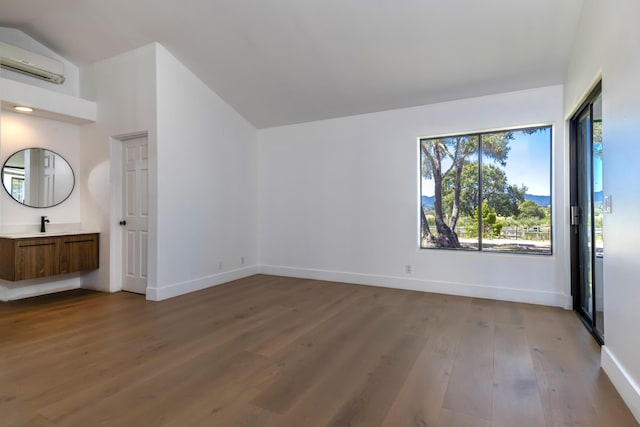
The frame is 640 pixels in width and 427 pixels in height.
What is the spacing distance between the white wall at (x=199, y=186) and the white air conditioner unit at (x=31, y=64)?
5.31 ft

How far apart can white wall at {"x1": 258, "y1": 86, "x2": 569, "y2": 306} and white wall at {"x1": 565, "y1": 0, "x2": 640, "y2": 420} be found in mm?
1619

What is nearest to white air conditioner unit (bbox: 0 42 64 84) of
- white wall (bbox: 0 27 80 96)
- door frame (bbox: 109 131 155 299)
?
white wall (bbox: 0 27 80 96)

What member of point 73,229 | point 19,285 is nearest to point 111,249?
point 73,229

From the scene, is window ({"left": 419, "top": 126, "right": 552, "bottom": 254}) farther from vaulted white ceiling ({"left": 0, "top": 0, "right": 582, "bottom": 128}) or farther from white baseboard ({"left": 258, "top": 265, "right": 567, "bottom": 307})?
vaulted white ceiling ({"left": 0, "top": 0, "right": 582, "bottom": 128})

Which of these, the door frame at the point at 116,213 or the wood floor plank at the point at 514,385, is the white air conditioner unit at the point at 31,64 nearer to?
the door frame at the point at 116,213

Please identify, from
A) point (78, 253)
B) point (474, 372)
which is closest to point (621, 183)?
point (474, 372)

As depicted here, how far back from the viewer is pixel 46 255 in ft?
13.3

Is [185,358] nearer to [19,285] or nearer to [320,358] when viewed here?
[320,358]

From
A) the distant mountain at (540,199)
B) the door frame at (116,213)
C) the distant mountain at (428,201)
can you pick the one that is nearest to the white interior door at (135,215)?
the door frame at (116,213)

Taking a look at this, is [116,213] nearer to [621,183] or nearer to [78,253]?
[78,253]

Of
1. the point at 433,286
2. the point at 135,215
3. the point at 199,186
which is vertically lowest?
the point at 433,286

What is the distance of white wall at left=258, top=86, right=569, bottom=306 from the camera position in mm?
4004

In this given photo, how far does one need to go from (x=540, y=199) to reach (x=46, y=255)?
627cm

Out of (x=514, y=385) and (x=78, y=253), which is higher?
(x=78, y=253)
